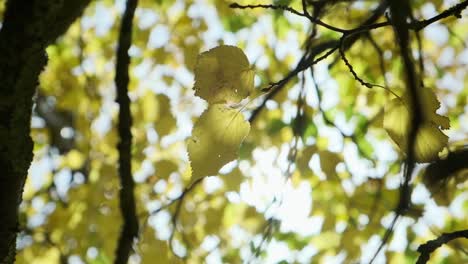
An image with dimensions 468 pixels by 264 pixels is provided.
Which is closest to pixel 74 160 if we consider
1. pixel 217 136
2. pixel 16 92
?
pixel 16 92

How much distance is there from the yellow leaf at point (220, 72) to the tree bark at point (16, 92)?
32 centimetres

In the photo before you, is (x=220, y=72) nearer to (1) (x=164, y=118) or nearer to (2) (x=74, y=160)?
(1) (x=164, y=118)

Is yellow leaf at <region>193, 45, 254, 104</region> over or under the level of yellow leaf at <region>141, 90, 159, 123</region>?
under

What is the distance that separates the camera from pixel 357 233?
191cm

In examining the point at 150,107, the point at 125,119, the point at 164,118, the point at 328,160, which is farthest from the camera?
the point at 150,107

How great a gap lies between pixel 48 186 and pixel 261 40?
4.77ft

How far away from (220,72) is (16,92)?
36cm

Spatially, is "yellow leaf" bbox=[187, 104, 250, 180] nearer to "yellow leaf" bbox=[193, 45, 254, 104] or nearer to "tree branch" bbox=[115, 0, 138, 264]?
"yellow leaf" bbox=[193, 45, 254, 104]

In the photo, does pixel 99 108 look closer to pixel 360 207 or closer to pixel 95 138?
pixel 95 138

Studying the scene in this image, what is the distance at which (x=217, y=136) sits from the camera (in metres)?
0.78

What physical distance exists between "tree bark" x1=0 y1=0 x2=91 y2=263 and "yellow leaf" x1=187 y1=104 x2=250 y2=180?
0.31 meters

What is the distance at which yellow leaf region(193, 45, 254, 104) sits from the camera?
771 mm

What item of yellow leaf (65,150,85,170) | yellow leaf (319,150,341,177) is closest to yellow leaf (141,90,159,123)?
yellow leaf (65,150,85,170)

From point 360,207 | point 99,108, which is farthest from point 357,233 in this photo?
point 99,108
